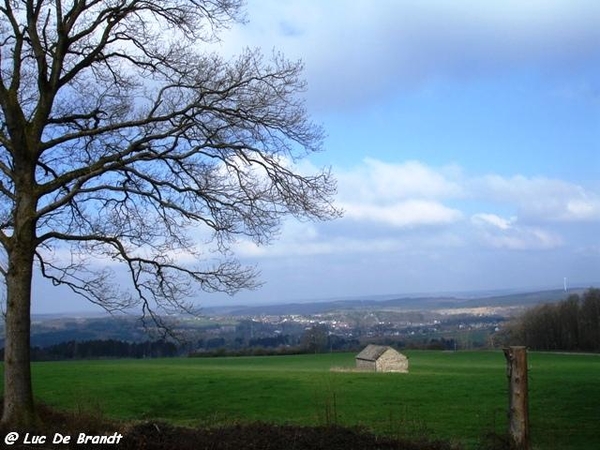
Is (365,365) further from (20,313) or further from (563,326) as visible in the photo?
(20,313)

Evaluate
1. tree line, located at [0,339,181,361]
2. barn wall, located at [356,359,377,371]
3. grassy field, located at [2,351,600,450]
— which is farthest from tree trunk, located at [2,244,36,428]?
tree line, located at [0,339,181,361]

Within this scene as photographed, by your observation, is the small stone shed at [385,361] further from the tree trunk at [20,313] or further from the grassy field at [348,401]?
the tree trunk at [20,313]

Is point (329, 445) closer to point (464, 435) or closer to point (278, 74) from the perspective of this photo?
point (278, 74)

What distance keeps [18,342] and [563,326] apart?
86.8 meters

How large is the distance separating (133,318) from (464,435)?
30.0 ft

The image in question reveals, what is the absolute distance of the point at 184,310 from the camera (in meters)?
13.0

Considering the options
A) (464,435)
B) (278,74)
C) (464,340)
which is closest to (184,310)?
(278,74)

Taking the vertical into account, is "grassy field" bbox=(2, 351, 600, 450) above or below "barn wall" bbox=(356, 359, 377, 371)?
above

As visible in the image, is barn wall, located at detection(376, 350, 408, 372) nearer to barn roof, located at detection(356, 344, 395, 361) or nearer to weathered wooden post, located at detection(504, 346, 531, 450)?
barn roof, located at detection(356, 344, 395, 361)

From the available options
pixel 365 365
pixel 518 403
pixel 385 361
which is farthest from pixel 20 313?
pixel 365 365

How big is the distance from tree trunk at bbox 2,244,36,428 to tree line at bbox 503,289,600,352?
8026cm

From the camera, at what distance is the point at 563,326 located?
8769 centimetres

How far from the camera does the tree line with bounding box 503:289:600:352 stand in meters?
84.8

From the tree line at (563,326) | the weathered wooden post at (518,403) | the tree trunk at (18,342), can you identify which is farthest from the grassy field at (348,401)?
the tree line at (563,326)
